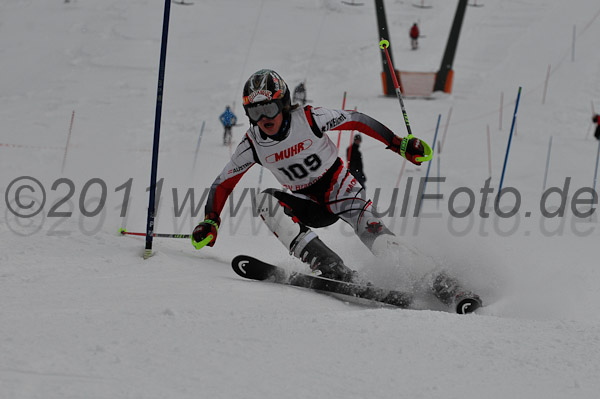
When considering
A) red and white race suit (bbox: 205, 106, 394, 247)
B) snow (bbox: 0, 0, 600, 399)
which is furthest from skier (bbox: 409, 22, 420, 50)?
red and white race suit (bbox: 205, 106, 394, 247)

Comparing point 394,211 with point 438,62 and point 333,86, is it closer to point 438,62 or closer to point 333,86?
point 333,86

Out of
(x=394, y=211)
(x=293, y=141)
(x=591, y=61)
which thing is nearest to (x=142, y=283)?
(x=293, y=141)

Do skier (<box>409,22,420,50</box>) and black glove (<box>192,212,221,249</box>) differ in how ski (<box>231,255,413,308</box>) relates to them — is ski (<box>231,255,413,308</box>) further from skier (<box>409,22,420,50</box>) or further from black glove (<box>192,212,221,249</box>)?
skier (<box>409,22,420,50</box>)

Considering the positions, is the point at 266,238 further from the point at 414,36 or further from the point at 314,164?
the point at 414,36

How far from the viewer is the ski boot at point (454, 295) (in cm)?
447

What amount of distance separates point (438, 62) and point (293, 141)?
63.3ft

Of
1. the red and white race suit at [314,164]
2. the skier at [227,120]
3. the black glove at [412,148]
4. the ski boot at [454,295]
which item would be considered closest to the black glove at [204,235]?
the red and white race suit at [314,164]

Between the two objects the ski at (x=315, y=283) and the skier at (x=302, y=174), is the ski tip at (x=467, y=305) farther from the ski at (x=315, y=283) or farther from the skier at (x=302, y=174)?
the skier at (x=302, y=174)

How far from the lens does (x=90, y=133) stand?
14945 millimetres

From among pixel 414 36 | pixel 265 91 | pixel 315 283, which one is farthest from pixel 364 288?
pixel 414 36

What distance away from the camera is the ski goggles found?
4941 mm

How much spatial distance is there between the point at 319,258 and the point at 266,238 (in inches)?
111

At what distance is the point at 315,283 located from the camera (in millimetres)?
4867

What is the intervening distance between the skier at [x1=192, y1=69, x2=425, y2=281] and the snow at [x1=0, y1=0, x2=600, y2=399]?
40 cm
